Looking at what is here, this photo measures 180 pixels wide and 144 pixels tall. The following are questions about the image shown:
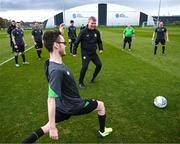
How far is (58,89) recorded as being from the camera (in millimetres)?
3404

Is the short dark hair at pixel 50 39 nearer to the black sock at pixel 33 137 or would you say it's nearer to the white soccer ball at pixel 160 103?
the black sock at pixel 33 137

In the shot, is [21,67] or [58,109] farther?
[21,67]

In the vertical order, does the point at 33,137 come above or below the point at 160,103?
above

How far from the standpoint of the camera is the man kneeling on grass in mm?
3404

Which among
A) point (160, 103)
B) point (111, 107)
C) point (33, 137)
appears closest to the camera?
point (33, 137)

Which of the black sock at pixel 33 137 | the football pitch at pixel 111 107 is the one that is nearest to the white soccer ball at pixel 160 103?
the football pitch at pixel 111 107

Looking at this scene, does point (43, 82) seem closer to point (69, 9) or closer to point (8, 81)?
point (8, 81)

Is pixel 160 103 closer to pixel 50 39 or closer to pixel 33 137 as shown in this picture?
pixel 33 137

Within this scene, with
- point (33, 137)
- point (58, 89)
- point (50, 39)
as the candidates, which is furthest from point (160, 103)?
point (50, 39)

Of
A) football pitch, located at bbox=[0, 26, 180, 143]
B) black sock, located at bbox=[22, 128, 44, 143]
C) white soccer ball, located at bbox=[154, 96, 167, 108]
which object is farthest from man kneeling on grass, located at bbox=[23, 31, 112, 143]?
white soccer ball, located at bbox=[154, 96, 167, 108]

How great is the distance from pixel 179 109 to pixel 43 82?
16.5ft

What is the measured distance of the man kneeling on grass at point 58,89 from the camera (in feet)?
11.2

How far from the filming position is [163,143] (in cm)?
496

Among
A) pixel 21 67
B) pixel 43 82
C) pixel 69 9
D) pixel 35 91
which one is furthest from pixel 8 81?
pixel 69 9
